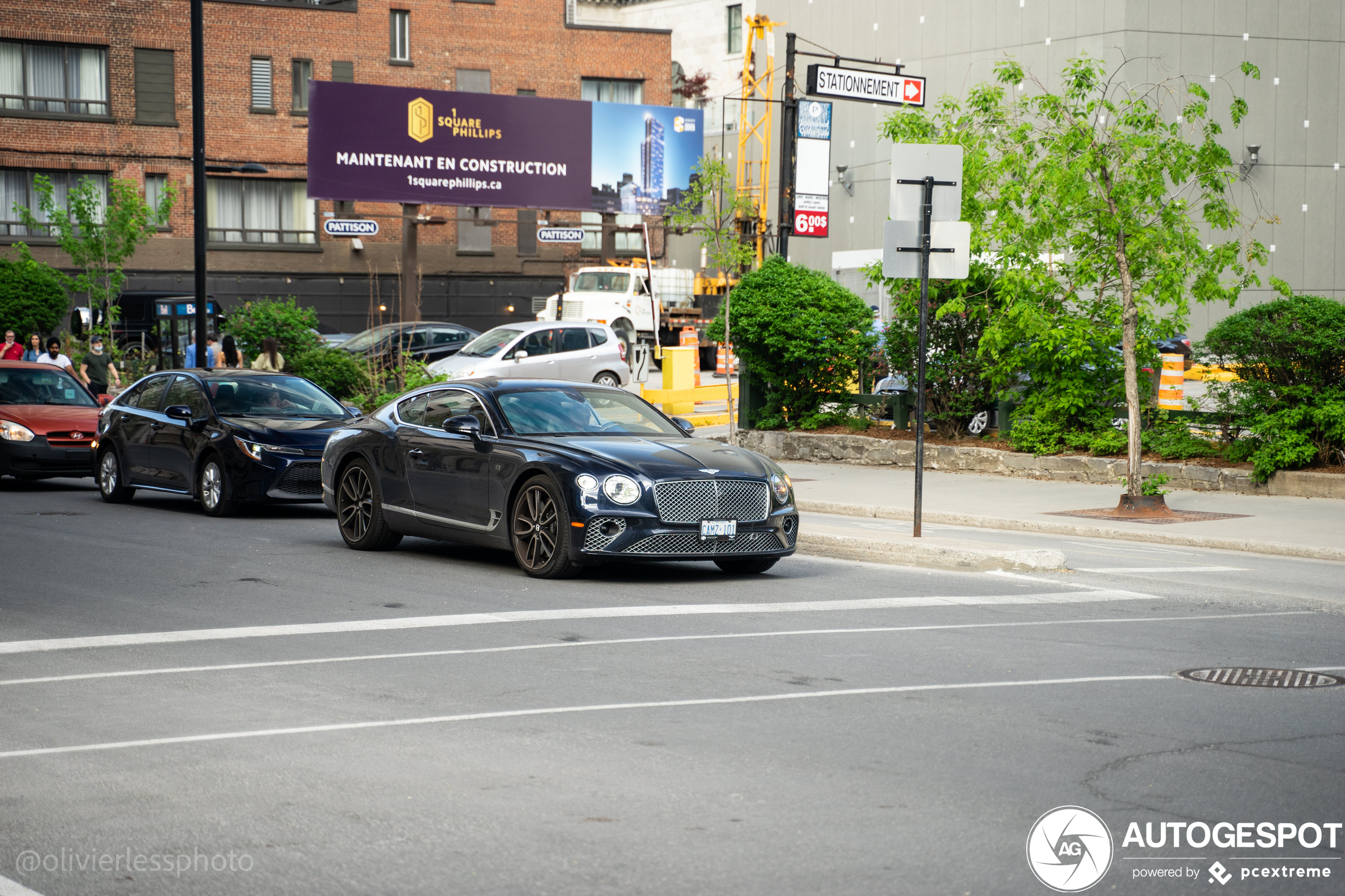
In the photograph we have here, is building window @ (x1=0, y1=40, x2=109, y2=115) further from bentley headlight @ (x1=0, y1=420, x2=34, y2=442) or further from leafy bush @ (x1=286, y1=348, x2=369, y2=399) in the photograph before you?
bentley headlight @ (x1=0, y1=420, x2=34, y2=442)

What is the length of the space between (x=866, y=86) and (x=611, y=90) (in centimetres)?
3359

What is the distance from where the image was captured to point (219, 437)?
→ 16062 millimetres

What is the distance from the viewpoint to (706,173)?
29.8 metres

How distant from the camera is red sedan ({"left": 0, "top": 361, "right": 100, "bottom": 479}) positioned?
1917 cm

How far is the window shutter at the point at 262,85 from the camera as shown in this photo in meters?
50.9

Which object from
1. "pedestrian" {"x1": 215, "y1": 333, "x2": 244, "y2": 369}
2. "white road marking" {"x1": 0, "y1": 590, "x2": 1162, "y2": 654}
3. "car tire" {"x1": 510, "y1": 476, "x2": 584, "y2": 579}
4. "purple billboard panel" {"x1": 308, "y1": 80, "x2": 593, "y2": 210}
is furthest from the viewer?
"purple billboard panel" {"x1": 308, "y1": 80, "x2": 593, "y2": 210}

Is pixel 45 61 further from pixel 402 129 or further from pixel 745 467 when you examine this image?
pixel 745 467

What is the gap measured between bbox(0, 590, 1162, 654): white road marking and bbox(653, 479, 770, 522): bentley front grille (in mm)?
964

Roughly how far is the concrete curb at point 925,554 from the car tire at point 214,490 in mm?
6328

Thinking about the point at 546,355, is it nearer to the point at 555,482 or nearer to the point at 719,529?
the point at 555,482

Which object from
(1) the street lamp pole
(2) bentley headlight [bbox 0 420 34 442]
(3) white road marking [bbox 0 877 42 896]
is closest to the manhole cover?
(3) white road marking [bbox 0 877 42 896]

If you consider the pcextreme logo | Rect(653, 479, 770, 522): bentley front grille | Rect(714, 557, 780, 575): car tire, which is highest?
the pcextreme logo

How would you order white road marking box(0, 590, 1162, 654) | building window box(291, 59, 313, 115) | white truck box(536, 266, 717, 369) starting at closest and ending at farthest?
white road marking box(0, 590, 1162, 654), white truck box(536, 266, 717, 369), building window box(291, 59, 313, 115)

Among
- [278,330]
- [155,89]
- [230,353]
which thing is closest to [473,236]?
[155,89]
